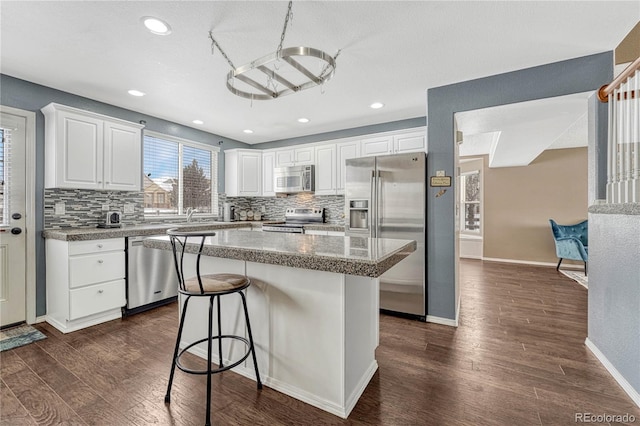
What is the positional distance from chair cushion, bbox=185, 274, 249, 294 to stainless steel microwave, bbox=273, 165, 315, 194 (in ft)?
9.69

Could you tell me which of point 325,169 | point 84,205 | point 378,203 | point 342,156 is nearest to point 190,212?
point 84,205

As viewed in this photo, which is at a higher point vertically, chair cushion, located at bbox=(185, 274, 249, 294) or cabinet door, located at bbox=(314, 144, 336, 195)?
cabinet door, located at bbox=(314, 144, 336, 195)

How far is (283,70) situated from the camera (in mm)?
2686

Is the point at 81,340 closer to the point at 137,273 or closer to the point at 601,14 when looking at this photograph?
the point at 137,273

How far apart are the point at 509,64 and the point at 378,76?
1142 mm

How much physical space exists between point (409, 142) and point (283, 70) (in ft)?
6.44

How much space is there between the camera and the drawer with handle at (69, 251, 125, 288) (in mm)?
2801

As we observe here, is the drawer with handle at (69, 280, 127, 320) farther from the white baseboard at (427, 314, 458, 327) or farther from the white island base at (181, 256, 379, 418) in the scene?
the white baseboard at (427, 314, 458, 327)

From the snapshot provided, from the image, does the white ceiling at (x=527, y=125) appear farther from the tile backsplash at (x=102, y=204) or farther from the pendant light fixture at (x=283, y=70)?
the tile backsplash at (x=102, y=204)

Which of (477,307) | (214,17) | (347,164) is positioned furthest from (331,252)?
(477,307)

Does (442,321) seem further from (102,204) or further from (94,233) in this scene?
(102,204)

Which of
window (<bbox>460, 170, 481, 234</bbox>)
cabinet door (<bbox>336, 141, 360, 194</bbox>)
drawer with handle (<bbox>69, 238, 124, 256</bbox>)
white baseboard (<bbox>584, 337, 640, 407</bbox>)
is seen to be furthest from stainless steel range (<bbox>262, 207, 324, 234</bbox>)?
window (<bbox>460, 170, 481, 234</bbox>)

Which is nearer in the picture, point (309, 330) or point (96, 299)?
point (309, 330)

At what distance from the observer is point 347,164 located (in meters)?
3.64
